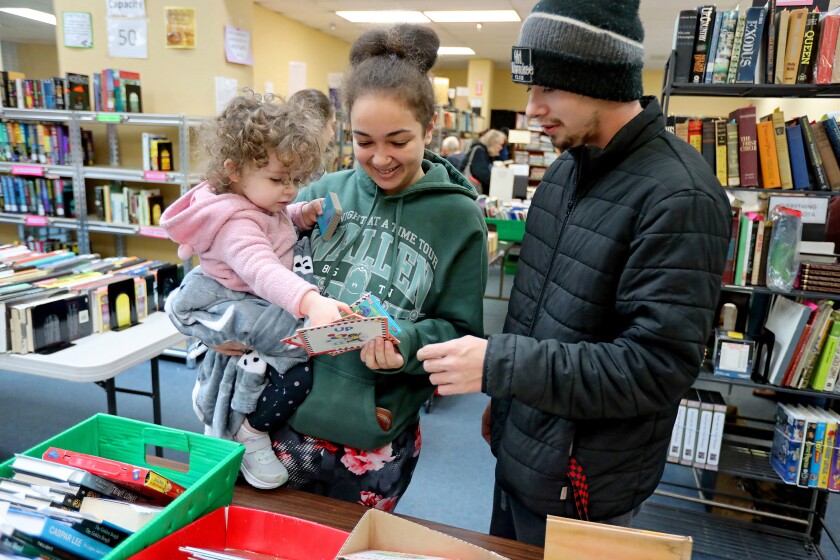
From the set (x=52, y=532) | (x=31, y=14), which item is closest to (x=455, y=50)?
(x=31, y=14)

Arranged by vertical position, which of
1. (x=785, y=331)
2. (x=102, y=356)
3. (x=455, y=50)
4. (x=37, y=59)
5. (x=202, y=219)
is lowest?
(x=102, y=356)

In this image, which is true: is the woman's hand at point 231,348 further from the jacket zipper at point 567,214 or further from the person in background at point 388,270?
the jacket zipper at point 567,214

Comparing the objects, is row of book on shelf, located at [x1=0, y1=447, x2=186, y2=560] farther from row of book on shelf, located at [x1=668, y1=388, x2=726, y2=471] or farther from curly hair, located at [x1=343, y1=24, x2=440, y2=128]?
row of book on shelf, located at [x1=668, y1=388, x2=726, y2=471]

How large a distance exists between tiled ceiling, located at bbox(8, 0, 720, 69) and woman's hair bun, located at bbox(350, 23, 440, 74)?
3956mm

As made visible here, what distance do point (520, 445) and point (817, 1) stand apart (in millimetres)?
2324

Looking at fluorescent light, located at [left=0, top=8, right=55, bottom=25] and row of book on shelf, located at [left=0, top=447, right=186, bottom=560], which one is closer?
row of book on shelf, located at [left=0, top=447, right=186, bottom=560]

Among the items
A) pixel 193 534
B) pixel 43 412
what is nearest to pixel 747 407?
pixel 193 534

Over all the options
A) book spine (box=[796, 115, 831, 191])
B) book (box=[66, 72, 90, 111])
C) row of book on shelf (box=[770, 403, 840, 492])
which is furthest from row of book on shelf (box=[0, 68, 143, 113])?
row of book on shelf (box=[770, 403, 840, 492])

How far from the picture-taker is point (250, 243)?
3.77 feet

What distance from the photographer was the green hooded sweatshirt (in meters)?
1.12

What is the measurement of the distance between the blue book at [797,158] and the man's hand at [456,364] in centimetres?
204

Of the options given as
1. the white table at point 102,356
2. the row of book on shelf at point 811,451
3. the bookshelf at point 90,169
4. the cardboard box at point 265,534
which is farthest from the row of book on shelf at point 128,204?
the row of book on shelf at point 811,451

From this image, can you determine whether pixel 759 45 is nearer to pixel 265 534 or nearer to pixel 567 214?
pixel 567 214

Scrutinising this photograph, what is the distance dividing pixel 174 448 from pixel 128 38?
4373mm
